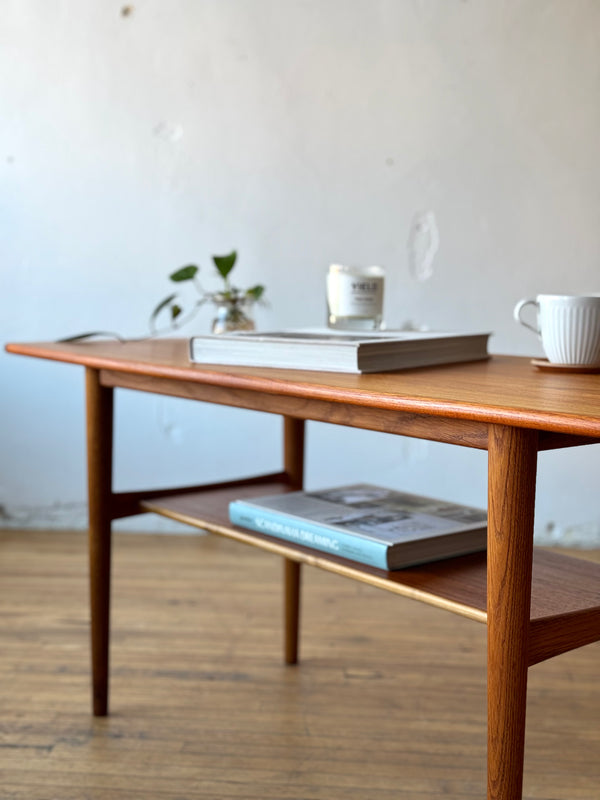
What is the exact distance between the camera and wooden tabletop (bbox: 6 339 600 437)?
82cm

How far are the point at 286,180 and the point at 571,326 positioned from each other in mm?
1937

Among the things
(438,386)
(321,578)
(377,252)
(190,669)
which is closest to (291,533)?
(438,386)

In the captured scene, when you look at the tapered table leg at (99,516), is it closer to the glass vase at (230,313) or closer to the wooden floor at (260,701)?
the wooden floor at (260,701)

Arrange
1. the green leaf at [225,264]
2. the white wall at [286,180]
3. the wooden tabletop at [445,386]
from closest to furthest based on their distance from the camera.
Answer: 1. the wooden tabletop at [445,386]
2. the green leaf at [225,264]
3. the white wall at [286,180]

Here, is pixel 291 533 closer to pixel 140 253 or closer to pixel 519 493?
pixel 519 493

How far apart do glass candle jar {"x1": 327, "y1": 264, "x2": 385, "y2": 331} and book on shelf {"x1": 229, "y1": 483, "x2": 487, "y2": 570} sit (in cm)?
29

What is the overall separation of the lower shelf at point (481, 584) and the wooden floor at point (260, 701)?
44cm

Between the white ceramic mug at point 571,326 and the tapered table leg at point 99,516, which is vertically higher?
the white ceramic mug at point 571,326

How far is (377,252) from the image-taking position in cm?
296

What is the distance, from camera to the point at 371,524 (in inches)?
53.1

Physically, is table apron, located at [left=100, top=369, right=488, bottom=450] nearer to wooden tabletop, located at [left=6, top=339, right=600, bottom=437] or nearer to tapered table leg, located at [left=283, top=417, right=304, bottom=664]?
wooden tabletop, located at [left=6, top=339, right=600, bottom=437]

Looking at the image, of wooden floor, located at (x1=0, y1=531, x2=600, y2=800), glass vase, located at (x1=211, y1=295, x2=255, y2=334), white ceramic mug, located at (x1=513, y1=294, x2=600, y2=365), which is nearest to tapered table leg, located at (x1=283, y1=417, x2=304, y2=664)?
wooden floor, located at (x1=0, y1=531, x2=600, y2=800)

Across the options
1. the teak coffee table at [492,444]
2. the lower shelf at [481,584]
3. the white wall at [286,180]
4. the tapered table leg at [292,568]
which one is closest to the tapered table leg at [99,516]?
the teak coffee table at [492,444]

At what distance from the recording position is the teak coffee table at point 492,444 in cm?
89
